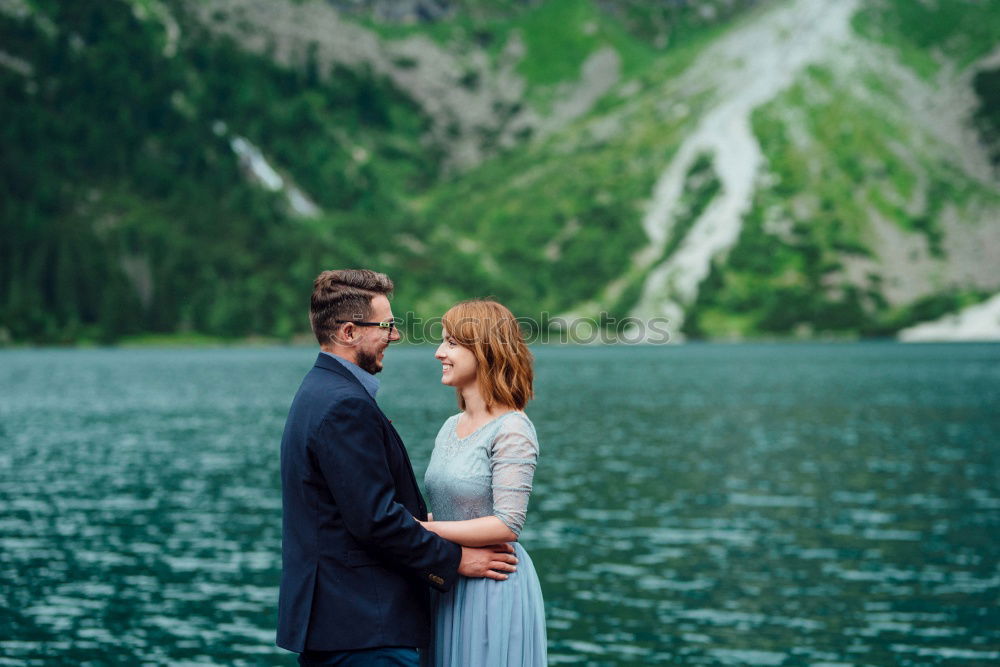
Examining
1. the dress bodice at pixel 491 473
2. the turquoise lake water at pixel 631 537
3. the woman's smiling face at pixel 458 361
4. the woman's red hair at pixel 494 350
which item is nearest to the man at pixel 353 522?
the dress bodice at pixel 491 473

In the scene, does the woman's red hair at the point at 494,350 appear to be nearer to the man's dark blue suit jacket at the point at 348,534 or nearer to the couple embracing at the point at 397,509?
the couple embracing at the point at 397,509

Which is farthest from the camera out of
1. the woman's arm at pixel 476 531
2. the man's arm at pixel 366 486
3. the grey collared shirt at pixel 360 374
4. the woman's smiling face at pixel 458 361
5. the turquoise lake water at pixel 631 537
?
the turquoise lake water at pixel 631 537

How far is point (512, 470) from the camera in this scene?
857 centimetres

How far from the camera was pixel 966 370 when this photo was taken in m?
178

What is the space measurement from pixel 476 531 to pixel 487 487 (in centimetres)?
38

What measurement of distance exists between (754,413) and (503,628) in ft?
325

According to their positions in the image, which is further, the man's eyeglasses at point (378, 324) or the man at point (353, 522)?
the man's eyeglasses at point (378, 324)

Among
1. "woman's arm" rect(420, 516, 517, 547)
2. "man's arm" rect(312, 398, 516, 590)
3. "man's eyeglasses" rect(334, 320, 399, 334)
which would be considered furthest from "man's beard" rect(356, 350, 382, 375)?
"woman's arm" rect(420, 516, 517, 547)

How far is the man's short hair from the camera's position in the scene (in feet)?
28.6

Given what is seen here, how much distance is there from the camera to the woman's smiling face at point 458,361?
8953mm

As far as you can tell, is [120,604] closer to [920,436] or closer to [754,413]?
[920,436]

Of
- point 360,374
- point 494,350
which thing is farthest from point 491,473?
point 360,374

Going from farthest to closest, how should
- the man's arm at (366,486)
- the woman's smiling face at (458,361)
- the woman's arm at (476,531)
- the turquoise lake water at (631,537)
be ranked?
1. the turquoise lake water at (631,537)
2. the woman's smiling face at (458,361)
3. the woman's arm at (476,531)
4. the man's arm at (366,486)

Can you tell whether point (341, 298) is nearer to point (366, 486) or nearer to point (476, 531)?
point (366, 486)
